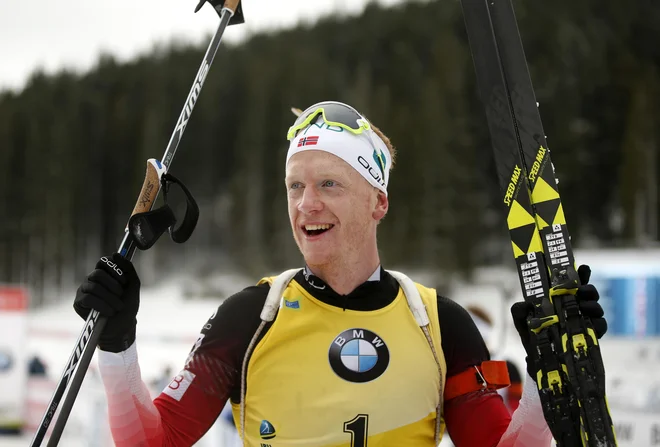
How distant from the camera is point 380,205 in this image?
2467 mm

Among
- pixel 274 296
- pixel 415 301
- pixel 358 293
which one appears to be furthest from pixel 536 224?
pixel 274 296

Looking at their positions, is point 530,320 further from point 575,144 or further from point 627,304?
point 575,144

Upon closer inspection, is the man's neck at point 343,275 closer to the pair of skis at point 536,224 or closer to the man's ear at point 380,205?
the man's ear at point 380,205

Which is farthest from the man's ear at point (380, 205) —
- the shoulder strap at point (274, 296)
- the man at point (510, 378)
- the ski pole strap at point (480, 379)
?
the man at point (510, 378)

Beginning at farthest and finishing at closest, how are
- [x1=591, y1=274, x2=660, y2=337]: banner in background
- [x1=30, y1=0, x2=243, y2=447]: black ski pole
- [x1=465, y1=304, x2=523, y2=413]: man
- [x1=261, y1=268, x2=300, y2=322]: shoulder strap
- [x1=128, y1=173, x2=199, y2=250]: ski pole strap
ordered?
[x1=591, y1=274, x2=660, y2=337]: banner in background < [x1=465, y1=304, x2=523, y2=413]: man < [x1=261, y1=268, x2=300, y2=322]: shoulder strap < [x1=128, y1=173, x2=199, y2=250]: ski pole strap < [x1=30, y1=0, x2=243, y2=447]: black ski pole

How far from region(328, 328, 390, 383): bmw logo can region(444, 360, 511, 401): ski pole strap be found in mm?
235

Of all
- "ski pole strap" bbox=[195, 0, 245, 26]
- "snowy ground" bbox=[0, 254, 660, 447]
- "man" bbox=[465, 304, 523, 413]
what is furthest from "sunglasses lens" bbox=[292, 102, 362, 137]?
"snowy ground" bbox=[0, 254, 660, 447]

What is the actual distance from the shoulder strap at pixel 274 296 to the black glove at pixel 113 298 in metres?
0.40

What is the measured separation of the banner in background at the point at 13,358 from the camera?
9.41 m

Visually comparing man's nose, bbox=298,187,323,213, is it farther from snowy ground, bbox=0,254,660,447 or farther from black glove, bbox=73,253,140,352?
snowy ground, bbox=0,254,660,447

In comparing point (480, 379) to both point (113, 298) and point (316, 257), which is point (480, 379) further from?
point (113, 298)

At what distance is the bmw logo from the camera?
2.22 m

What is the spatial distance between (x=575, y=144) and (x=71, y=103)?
101ft

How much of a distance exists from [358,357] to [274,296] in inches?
13.0
